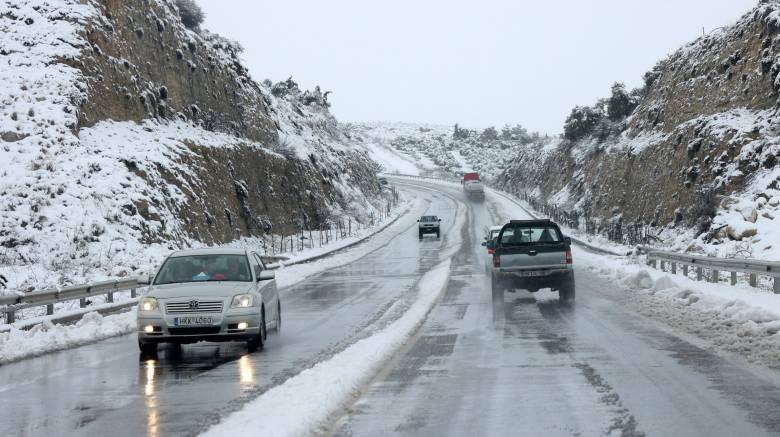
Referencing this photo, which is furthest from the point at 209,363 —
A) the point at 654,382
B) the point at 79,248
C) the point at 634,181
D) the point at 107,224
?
the point at 634,181

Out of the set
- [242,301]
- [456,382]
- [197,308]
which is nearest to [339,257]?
[242,301]

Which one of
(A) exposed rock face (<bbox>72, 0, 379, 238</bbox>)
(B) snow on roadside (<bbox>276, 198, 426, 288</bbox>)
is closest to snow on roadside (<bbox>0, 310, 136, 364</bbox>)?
(B) snow on roadside (<bbox>276, 198, 426, 288</bbox>)

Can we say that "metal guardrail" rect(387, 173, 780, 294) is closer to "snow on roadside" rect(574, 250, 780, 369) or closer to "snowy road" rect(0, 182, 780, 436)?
"snow on roadside" rect(574, 250, 780, 369)

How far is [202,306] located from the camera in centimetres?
1220

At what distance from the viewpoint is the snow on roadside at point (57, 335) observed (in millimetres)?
12781

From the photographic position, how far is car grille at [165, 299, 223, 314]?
12156mm

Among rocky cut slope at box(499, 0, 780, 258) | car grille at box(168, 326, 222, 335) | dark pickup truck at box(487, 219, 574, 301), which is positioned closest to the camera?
car grille at box(168, 326, 222, 335)

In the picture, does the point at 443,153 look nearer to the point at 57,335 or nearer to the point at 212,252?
the point at 212,252

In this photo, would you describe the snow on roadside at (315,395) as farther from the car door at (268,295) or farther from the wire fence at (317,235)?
the wire fence at (317,235)

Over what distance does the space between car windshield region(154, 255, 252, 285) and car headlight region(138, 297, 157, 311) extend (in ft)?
2.51

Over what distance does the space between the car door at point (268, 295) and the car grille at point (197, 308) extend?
106 centimetres

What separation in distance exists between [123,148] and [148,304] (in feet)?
75.1

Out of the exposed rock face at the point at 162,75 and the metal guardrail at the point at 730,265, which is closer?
the metal guardrail at the point at 730,265

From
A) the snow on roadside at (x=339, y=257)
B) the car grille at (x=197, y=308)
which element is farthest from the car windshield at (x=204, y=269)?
the snow on roadside at (x=339, y=257)
